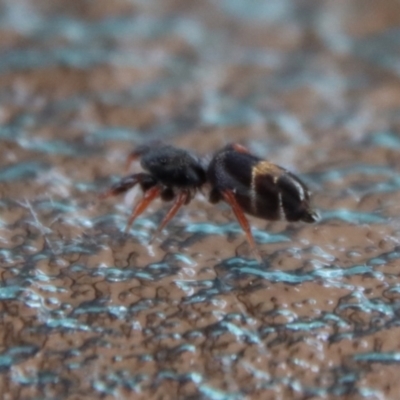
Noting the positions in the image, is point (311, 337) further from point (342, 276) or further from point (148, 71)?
point (148, 71)

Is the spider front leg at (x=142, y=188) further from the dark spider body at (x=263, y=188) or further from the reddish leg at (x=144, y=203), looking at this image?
the dark spider body at (x=263, y=188)

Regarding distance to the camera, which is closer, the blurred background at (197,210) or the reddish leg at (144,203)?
the blurred background at (197,210)

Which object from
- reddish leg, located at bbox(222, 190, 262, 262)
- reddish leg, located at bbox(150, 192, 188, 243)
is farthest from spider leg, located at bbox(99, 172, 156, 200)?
reddish leg, located at bbox(222, 190, 262, 262)

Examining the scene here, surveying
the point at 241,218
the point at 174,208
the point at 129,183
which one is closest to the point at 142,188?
the point at 129,183

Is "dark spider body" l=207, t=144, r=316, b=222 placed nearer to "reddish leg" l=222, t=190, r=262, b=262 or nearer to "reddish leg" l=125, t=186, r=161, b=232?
"reddish leg" l=222, t=190, r=262, b=262

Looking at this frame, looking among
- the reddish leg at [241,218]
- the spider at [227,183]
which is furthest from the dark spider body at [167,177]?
the reddish leg at [241,218]

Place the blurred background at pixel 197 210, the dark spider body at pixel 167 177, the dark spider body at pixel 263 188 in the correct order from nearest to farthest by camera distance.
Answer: the blurred background at pixel 197 210
the dark spider body at pixel 263 188
the dark spider body at pixel 167 177

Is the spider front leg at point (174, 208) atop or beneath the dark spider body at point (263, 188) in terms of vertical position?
beneath
